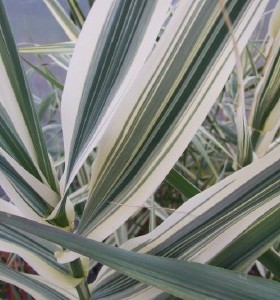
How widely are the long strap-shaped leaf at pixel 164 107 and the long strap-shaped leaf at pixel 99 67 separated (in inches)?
0.4

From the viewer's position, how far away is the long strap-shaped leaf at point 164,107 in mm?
232

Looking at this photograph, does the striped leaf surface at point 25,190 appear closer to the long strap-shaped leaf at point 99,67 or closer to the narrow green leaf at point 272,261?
the long strap-shaped leaf at point 99,67

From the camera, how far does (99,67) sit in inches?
10.4

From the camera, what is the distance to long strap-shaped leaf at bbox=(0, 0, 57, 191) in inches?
9.8

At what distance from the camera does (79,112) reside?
0.26 metres

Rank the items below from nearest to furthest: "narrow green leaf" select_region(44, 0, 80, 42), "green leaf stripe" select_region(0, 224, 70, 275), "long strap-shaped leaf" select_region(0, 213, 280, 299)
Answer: "long strap-shaped leaf" select_region(0, 213, 280, 299) → "green leaf stripe" select_region(0, 224, 70, 275) → "narrow green leaf" select_region(44, 0, 80, 42)

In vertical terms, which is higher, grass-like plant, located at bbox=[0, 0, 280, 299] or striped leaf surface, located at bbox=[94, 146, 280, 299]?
grass-like plant, located at bbox=[0, 0, 280, 299]

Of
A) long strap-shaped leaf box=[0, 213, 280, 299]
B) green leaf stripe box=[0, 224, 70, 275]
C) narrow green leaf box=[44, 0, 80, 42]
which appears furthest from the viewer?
narrow green leaf box=[44, 0, 80, 42]

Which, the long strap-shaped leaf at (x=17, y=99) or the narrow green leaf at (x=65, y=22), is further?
the narrow green leaf at (x=65, y=22)

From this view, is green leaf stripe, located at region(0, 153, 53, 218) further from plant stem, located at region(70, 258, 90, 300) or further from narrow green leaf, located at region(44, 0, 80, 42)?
narrow green leaf, located at region(44, 0, 80, 42)

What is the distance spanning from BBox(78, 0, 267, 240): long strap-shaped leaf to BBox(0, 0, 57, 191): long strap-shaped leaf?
1.4 inches

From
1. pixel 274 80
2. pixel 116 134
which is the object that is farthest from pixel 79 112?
pixel 274 80

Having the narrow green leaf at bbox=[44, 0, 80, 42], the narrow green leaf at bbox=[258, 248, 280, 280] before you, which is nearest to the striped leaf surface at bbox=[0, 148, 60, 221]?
the narrow green leaf at bbox=[258, 248, 280, 280]

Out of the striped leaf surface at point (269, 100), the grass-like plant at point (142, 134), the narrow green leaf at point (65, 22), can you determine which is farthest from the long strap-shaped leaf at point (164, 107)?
the narrow green leaf at point (65, 22)
